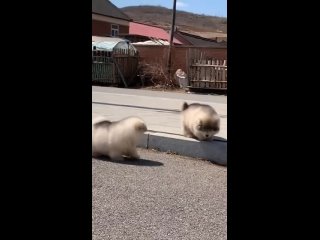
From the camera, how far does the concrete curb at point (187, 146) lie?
6.70 meters

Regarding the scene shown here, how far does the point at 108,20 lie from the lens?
41.7 metres

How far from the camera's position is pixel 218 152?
6691 millimetres

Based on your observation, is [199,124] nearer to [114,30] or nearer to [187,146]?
[187,146]

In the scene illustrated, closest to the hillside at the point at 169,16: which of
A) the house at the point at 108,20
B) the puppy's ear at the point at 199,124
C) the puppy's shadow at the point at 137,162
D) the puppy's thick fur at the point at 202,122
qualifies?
the house at the point at 108,20

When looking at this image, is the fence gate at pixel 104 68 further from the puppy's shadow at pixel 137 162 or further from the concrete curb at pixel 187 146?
the puppy's shadow at pixel 137 162

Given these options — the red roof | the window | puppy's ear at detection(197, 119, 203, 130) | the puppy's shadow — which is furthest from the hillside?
the puppy's shadow

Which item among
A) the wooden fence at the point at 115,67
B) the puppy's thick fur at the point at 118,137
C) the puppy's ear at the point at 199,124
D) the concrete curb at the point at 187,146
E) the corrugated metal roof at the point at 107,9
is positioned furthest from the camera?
the corrugated metal roof at the point at 107,9

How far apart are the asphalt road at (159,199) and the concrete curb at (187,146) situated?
152mm

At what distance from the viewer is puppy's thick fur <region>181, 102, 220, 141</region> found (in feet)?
22.2

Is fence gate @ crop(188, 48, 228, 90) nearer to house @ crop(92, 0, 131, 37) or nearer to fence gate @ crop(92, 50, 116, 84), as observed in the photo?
fence gate @ crop(92, 50, 116, 84)
